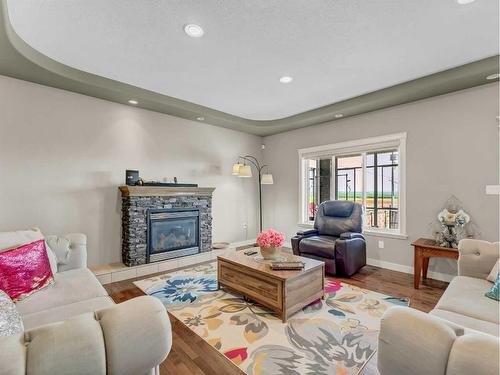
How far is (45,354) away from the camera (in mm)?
728

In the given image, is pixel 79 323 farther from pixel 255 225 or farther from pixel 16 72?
pixel 255 225

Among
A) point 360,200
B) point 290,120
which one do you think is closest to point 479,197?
point 360,200

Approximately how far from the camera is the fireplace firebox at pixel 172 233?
13.1 feet

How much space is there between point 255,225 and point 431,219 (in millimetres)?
3450

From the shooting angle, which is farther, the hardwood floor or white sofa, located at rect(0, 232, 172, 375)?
the hardwood floor

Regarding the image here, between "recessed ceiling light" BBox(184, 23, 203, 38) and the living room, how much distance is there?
0.03 m

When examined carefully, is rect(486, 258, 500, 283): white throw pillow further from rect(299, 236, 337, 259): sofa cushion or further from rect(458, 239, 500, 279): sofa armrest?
rect(299, 236, 337, 259): sofa cushion

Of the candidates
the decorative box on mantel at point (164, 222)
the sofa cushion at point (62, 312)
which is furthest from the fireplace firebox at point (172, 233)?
the sofa cushion at point (62, 312)

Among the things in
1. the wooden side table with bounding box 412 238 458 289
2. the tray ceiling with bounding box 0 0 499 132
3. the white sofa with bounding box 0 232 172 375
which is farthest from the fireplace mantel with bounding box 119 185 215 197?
the wooden side table with bounding box 412 238 458 289

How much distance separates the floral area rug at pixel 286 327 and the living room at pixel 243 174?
2 cm

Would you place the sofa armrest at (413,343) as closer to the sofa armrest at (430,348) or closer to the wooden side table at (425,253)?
the sofa armrest at (430,348)

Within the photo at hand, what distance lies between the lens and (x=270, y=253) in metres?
2.88

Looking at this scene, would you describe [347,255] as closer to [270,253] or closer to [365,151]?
[270,253]

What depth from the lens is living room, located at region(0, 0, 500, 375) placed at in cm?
158
